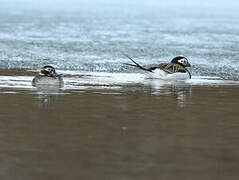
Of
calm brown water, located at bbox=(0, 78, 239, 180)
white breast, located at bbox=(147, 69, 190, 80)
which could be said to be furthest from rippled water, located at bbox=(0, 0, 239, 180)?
white breast, located at bbox=(147, 69, 190, 80)

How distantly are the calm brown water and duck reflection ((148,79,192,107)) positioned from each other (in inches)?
4.2

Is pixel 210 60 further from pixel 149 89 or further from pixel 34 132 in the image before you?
pixel 34 132

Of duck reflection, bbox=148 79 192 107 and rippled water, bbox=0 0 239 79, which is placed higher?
rippled water, bbox=0 0 239 79

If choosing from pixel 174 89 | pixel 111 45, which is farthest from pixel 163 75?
pixel 111 45

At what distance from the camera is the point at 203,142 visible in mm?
6340

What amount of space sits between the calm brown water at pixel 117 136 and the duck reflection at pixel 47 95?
0.05 ft

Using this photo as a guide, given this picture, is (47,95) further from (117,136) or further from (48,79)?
(117,136)

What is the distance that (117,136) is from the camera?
6512 millimetres

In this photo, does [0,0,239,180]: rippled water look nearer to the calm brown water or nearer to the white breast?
the calm brown water

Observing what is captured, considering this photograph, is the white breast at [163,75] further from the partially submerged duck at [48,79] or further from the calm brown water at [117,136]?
the calm brown water at [117,136]

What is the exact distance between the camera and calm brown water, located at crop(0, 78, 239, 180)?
16.9ft

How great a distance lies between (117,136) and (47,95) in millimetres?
3660

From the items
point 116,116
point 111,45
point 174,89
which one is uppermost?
point 111,45

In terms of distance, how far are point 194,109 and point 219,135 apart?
6.61 feet
